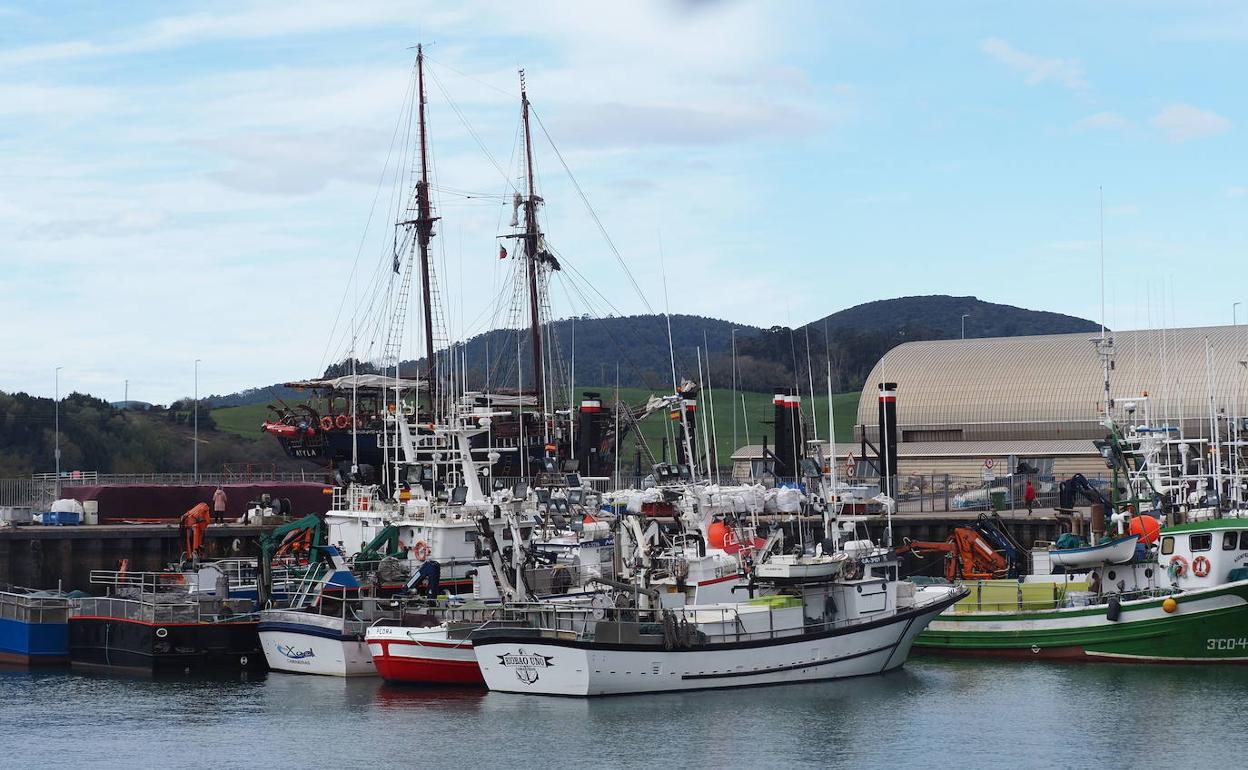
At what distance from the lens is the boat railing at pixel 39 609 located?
48875 millimetres

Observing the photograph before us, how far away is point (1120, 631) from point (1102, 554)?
2.13 meters

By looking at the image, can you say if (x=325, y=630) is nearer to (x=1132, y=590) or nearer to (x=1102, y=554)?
(x=1102, y=554)

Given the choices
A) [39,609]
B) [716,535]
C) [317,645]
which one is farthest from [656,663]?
[39,609]

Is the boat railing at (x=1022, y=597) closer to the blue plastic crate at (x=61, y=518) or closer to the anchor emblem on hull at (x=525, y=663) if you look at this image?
the anchor emblem on hull at (x=525, y=663)

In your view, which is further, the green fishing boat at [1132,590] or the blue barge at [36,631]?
the blue barge at [36,631]

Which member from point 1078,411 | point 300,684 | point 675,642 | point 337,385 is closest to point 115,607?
point 300,684

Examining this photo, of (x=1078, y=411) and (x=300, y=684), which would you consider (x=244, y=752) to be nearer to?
(x=300, y=684)

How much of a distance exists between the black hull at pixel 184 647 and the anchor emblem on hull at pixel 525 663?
9.78m

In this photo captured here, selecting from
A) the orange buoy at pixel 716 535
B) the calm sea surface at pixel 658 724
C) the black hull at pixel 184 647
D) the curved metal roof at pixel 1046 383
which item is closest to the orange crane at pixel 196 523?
the black hull at pixel 184 647

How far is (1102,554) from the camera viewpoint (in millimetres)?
45250

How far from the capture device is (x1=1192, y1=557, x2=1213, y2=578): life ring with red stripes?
145 ft

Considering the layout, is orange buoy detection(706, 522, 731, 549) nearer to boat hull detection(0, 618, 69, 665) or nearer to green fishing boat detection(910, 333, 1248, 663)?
green fishing boat detection(910, 333, 1248, 663)

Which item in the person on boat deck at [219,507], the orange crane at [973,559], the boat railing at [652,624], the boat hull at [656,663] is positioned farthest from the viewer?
the person on boat deck at [219,507]

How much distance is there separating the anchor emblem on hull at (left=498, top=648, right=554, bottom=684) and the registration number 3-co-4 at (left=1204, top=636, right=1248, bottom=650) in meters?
17.9
